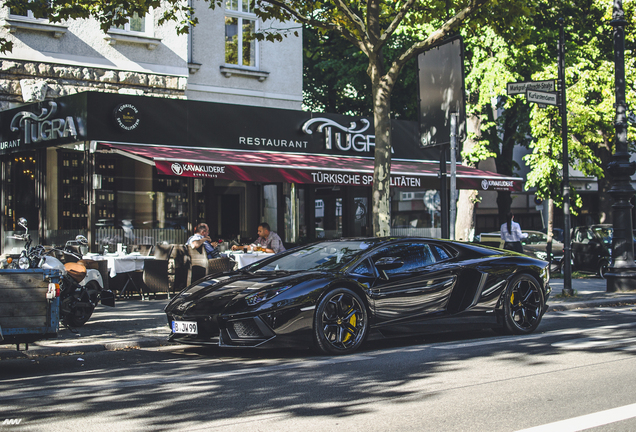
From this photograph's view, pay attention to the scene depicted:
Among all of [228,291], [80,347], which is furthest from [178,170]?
[228,291]

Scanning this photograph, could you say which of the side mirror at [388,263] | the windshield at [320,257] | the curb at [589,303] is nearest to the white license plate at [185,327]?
the windshield at [320,257]

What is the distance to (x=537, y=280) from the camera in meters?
9.12

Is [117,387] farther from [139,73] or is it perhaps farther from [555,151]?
[555,151]

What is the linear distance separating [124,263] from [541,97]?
8.53 m

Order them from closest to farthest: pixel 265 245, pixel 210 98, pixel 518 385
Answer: pixel 518 385 < pixel 265 245 < pixel 210 98

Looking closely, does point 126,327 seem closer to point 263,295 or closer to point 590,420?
point 263,295

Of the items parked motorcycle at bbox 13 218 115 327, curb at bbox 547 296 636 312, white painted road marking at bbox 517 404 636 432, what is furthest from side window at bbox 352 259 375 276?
curb at bbox 547 296 636 312

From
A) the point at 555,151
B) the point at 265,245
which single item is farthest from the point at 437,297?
the point at 555,151

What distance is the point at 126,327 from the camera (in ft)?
31.7

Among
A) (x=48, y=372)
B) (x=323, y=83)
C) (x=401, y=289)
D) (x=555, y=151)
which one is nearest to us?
(x=48, y=372)

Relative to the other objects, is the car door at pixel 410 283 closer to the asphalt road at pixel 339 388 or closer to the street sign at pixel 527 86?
the asphalt road at pixel 339 388

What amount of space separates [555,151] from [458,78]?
10.7 m

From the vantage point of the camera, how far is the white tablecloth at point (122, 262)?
1338 centimetres

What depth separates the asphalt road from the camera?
15.6 ft
